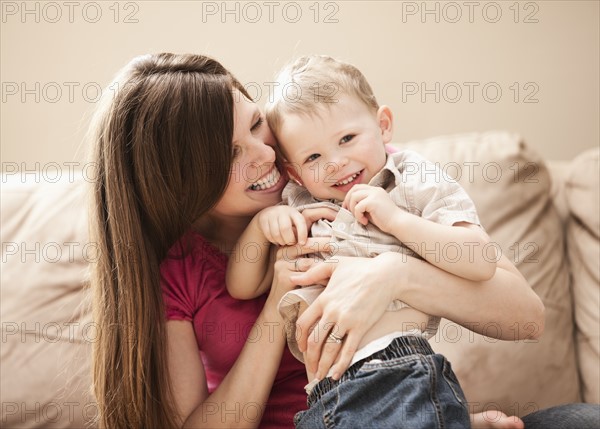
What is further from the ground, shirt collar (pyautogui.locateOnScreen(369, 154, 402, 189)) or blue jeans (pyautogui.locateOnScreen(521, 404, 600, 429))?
shirt collar (pyautogui.locateOnScreen(369, 154, 402, 189))

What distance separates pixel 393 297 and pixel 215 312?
0.43 m

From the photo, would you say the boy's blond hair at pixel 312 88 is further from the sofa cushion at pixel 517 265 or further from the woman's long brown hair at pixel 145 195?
the sofa cushion at pixel 517 265

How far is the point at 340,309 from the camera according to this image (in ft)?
3.89

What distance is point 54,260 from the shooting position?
1733mm

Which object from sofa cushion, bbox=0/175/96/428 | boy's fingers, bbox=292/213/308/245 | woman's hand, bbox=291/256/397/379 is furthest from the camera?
sofa cushion, bbox=0/175/96/428

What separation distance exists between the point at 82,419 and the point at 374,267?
88 cm

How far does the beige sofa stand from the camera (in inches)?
64.6

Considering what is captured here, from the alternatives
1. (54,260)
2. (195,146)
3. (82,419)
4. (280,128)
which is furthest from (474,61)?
(82,419)

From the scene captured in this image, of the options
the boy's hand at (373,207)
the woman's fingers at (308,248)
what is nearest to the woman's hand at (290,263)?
the woman's fingers at (308,248)

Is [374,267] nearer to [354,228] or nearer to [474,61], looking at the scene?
[354,228]

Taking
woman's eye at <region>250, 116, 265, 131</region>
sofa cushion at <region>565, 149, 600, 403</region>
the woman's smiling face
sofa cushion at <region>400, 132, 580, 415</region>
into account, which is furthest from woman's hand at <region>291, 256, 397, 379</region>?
sofa cushion at <region>565, 149, 600, 403</region>

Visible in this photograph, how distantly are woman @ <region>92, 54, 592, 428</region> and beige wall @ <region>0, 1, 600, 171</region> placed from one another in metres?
0.94

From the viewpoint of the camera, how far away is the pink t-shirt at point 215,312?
4.71ft

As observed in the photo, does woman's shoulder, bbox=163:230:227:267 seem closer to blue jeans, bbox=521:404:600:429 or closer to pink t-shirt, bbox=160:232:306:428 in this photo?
pink t-shirt, bbox=160:232:306:428
